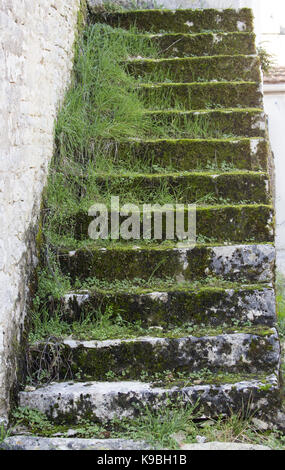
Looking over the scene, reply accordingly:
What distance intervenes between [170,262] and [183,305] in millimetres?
289

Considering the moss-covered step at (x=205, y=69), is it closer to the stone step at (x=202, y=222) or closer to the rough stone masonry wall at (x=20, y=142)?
the rough stone masonry wall at (x=20, y=142)

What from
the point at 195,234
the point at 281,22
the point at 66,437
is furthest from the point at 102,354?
the point at 281,22

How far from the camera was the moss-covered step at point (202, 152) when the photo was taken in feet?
10.8

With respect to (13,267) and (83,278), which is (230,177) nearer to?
(83,278)

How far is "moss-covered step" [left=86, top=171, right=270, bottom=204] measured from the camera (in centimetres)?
306

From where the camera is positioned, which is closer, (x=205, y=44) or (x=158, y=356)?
(x=158, y=356)

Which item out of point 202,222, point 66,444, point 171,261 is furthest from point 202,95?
point 66,444

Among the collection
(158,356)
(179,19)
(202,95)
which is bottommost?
(158,356)

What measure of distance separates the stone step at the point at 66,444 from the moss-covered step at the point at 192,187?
59.9 inches

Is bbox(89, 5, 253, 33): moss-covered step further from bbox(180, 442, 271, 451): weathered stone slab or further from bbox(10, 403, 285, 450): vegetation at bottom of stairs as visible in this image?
bbox(180, 442, 271, 451): weathered stone slab

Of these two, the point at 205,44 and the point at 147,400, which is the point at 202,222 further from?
the point at 205,44

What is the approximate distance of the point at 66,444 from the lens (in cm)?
196

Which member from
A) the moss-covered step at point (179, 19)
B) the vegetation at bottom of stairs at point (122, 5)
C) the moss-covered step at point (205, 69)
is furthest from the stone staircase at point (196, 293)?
the vegetation at bottom of stairs at point (122, 5)
